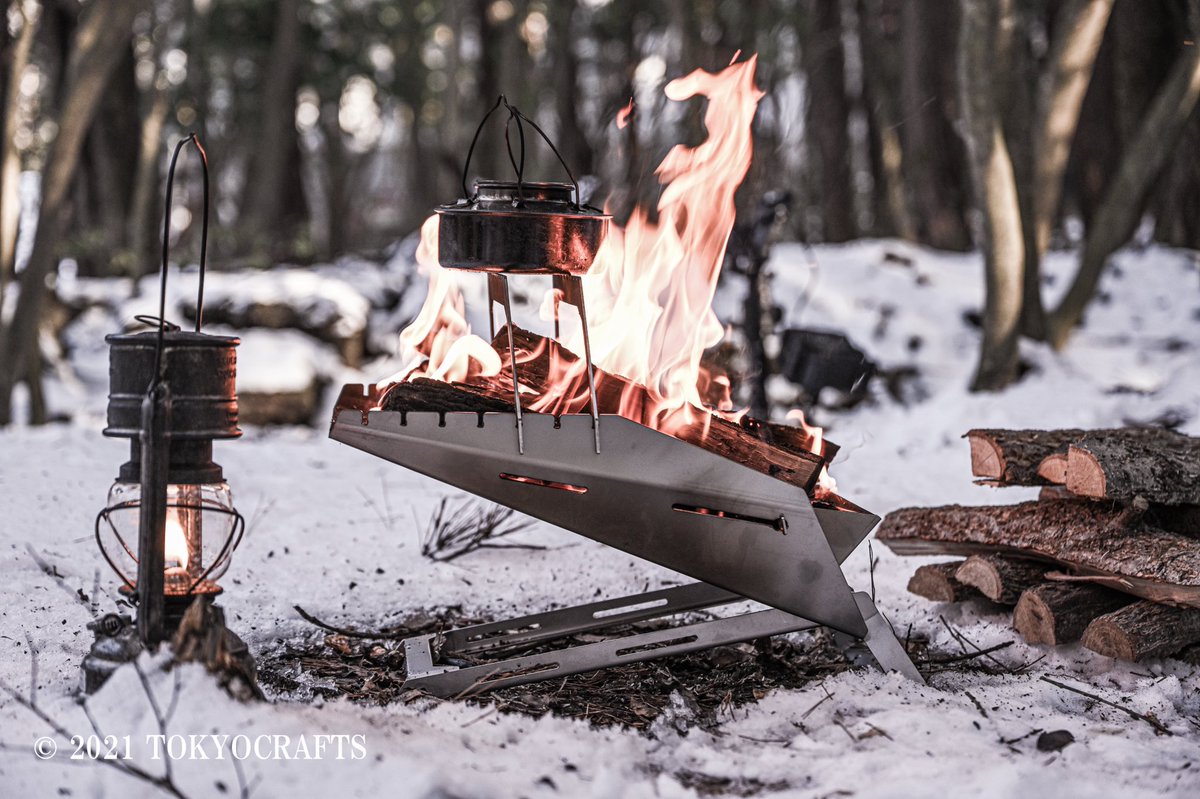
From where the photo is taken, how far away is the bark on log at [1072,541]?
3.04 meters

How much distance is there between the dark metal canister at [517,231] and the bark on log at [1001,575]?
171 cm

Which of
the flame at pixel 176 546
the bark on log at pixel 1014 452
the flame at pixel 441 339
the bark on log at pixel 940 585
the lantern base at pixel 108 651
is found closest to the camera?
the lantern base at pixel 108 651

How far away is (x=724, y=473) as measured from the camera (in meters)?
2.76

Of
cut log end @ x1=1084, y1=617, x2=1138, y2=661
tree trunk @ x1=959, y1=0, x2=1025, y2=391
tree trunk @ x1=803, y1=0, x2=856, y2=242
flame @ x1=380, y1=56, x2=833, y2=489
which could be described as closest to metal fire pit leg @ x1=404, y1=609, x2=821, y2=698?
flame @ x1=380, y1=56, x2=833, y2=489

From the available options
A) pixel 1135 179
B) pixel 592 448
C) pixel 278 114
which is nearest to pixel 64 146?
pixel 592 448

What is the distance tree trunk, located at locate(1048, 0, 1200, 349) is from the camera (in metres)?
6.53

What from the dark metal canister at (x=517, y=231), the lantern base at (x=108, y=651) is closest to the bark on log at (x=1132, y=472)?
the dark metal canister at (x=517, y=231)

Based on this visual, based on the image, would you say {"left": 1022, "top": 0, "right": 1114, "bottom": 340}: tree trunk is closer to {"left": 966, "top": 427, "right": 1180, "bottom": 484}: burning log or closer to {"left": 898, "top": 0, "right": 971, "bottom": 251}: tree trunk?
{"left": 966, "top": 427, "right": 1180, "bottom": 484}: burning log

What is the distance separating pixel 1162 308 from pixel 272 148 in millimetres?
11738

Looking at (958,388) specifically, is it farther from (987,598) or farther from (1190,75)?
(987,598)

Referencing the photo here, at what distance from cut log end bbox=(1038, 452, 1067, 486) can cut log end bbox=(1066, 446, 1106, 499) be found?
0.04 meters

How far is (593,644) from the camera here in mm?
2889

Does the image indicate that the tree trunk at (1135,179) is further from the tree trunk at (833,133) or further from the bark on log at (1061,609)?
the tree trunk at (833,133)

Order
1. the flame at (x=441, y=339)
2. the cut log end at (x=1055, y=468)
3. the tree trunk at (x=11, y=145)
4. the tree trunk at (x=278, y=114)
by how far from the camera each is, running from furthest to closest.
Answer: the tree trunk at (x=278, y=114) → the tree trunk at (x=11, y=145) → the cut log end at (x=1055, y=468) → the flame at (x=441, y=339)
